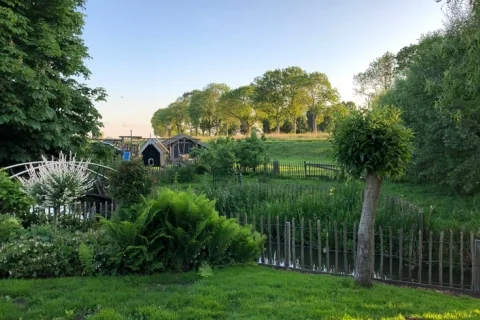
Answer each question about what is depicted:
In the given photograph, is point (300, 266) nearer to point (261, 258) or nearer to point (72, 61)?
point (261, 258)

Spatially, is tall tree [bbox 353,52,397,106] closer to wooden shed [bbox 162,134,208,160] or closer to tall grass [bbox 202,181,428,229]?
wooden shed [bbox 162,134,208,160]

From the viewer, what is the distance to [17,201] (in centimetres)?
925

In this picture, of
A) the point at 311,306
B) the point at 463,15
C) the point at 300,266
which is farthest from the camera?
the point at 463,15

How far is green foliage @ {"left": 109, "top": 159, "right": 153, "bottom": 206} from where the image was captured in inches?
321

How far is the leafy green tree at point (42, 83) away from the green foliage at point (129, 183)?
7.75 metres

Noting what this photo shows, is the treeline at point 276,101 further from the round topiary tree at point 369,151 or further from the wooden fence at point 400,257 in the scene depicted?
the round topiary tree at point 369,151

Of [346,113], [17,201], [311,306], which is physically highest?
[346,113]

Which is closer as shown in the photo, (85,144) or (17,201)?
(17,201)

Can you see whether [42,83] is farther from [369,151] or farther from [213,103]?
[213,103]

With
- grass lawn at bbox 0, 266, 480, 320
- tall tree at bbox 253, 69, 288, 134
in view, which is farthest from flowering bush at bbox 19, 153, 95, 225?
tall tree at bbox 253, 69, 288, 134

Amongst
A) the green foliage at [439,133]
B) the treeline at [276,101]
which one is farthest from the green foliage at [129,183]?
the treeline at [276,101]

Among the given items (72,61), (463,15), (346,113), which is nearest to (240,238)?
(346,113)

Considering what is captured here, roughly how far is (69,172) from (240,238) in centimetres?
486

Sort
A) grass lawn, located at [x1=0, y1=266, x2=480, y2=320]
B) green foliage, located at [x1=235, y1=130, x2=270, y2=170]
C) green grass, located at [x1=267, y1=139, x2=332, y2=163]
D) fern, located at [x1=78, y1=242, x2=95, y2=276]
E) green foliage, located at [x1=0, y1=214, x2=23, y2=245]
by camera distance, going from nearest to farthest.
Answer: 1. grass lawn, located at [x1=0, y1=266, x2=480, y2=320]
2. fern, located at [x1=78, y1=242, x2=95, y2=276]
3. green foliage, located at [x1=0, y1=214, x2=23, y2=245]
4. green foliage, located at [x1=235, y1=130, x2=270, y2=170]
5. green grass, located at [x1=267, y1=139, x2=332, y2=163]
